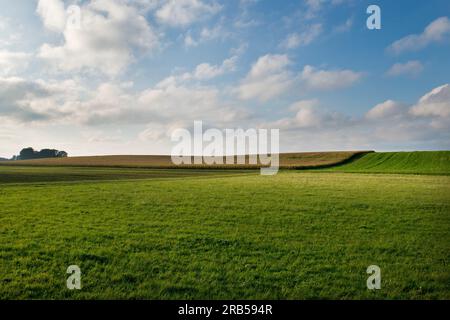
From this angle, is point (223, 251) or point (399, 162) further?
point (399, 162)

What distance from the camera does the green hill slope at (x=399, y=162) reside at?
8125 cm

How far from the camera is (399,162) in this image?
9062cm

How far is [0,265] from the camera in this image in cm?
894

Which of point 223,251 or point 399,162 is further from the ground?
point 399,162

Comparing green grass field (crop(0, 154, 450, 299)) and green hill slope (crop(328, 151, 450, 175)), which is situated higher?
green hill slope (crop(328, 151, 450, 175))

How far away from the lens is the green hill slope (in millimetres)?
81250

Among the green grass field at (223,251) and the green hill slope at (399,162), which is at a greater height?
the green hill slope at (399,162)

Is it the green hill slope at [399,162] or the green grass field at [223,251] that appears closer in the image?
the green grass field at [223,251]

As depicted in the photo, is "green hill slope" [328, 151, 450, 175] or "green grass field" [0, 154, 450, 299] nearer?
"green grass field" [0, 154, 450, 299]
